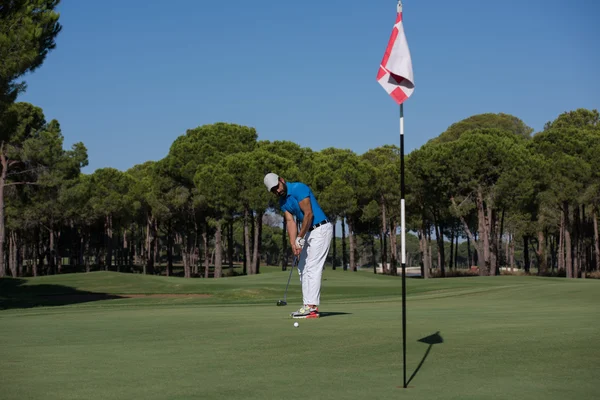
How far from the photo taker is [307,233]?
11523 millimetres

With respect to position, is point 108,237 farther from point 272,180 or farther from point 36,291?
point 272,180

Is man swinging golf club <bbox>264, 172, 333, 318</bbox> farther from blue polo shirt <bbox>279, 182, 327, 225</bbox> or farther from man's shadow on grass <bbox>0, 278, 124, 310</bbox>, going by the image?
man's shadow on grass <bbox>0, 278, 124, 310</bbox>

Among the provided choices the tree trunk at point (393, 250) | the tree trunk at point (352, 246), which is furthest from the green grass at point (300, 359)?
the tree trunk at point (393, 250)

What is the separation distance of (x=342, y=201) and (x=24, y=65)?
42.7 m

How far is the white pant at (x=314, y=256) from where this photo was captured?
11461 millimetres

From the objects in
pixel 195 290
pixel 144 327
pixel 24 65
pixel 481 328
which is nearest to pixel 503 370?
pixel 481 328

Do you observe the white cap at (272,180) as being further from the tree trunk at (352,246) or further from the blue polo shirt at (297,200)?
the tree trunk at (352,246)

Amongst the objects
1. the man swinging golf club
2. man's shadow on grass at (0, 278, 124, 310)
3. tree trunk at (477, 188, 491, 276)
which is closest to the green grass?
the man swinging golf club

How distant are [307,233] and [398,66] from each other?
4.52 metres

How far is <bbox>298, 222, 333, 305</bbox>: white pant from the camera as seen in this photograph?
1146 cm

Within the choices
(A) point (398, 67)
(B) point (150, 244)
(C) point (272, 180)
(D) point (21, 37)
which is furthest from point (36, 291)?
(B) point (150, 244)

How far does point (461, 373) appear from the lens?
6.53 metres

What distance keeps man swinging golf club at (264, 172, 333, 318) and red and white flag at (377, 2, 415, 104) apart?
380cm

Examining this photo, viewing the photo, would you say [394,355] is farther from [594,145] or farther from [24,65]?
[594,145]
